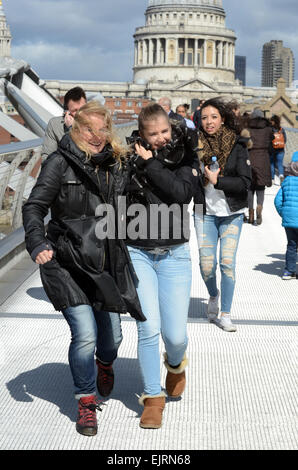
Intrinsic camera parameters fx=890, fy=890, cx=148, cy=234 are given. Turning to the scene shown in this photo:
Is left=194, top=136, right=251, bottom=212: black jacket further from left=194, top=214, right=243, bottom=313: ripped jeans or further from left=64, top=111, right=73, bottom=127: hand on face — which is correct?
left=64, top=111, right=73, bottom=127: hand on face

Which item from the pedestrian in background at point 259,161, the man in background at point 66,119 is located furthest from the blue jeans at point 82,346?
the pedestrian in background at point 259,161

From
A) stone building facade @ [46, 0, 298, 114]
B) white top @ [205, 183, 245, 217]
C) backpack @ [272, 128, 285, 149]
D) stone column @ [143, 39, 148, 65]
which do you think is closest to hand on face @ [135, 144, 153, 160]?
white top @ [205, 183, 245, 217]

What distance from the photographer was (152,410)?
159 inches

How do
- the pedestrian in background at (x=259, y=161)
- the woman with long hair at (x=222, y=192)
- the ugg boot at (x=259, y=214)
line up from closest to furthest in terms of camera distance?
the woman with long hair at (x=222, y=192) → the ugg boot at (x=259, y=214) → the pedestrian in background at (x=259, y=161)

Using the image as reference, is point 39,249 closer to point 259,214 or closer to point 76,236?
point 76,236

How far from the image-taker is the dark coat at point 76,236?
3846 mm

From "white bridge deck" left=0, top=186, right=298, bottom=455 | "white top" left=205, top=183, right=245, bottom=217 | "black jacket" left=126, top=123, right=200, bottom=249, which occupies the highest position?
"black jacket" left=126, top=123, right=200, bottom=249

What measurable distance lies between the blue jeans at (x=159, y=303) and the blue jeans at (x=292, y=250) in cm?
380

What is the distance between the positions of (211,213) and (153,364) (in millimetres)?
2036

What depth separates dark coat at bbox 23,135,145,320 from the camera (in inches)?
151

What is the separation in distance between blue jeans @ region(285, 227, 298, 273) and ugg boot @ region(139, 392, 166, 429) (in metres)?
3.99

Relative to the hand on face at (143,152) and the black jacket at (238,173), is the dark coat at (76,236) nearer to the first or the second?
the hand on face at (143,152)

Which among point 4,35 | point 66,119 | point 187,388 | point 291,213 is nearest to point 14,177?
point 66,119

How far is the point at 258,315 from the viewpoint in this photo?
6.42 meters
